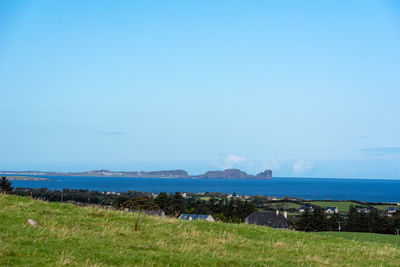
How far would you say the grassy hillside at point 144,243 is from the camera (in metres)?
11.5

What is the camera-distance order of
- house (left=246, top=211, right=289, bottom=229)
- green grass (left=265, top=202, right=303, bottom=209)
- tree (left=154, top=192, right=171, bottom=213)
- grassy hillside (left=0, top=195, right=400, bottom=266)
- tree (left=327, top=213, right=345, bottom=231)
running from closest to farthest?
grassy hillside (left=0, top=195, right=400, bottom=266)
house (left=246, top=211, right=289, bottom=229)
tree (left=327, top=213, right=345, bottom=231)
tree (left=154, top=192, right=171, bottom=213)
green grass (left=265, top=202, right=303, bottom=209)

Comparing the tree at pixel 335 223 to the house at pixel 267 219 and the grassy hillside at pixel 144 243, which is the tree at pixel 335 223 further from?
the grassy hillside at pixel 144 243

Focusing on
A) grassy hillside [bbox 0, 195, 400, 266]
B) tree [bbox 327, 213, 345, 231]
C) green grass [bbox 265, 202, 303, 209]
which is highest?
grassy hillside [bbox 0, 195, 400, 266]

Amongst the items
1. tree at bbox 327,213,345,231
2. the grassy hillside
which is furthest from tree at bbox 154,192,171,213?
the grassy hillside

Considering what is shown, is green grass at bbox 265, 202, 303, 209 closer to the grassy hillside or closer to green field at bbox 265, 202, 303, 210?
green field at bbox 265, 202, 303, 210

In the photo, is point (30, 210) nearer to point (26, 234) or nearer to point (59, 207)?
point (59, 207)

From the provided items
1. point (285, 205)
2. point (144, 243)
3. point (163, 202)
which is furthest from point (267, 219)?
point (144, 243)

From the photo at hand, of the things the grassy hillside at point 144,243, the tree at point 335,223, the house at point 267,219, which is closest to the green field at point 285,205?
the tree at point 335,223

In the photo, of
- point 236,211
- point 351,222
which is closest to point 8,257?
point 351,222

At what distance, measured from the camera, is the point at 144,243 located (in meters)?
14.4

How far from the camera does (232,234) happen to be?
719 inches

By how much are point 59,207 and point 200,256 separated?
10098mm

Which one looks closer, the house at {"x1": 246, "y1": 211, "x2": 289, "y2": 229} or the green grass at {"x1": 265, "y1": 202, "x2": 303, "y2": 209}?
the house at {"x1": 246, "y1": 211, "x2": 289, "y2": 229}

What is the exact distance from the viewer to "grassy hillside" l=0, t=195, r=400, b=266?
37.9 ft
